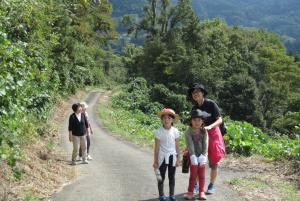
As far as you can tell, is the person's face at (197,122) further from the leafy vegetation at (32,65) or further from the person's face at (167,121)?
the leafy vegetation at (32,65)

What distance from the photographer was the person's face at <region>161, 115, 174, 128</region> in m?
7.49

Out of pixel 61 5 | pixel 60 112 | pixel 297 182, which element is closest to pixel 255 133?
pixel 297 182

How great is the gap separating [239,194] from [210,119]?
171cm

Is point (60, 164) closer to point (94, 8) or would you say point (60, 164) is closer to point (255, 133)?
point (255, 133)

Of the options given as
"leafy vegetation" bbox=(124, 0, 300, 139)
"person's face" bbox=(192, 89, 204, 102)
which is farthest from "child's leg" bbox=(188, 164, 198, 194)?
"leafy vegetation" bbox=(124, 0, 300, 139)

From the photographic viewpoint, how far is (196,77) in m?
45.3

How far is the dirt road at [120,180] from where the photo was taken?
8609 mm

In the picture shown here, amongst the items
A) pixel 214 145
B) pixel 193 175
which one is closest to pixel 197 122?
pixel 214 145

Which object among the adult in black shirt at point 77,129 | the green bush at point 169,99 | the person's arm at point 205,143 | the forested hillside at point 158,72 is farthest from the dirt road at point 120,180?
the green bush at point 169,99

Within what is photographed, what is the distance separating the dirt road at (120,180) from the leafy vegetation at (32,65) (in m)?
1.54

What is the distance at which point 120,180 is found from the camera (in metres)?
10.1

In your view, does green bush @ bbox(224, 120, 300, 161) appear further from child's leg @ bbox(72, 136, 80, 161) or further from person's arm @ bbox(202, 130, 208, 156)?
person's arm @ bbox(202, 130, 208, 156)

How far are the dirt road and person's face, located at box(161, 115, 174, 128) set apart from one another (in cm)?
148

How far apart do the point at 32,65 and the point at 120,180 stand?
4.40 meters
